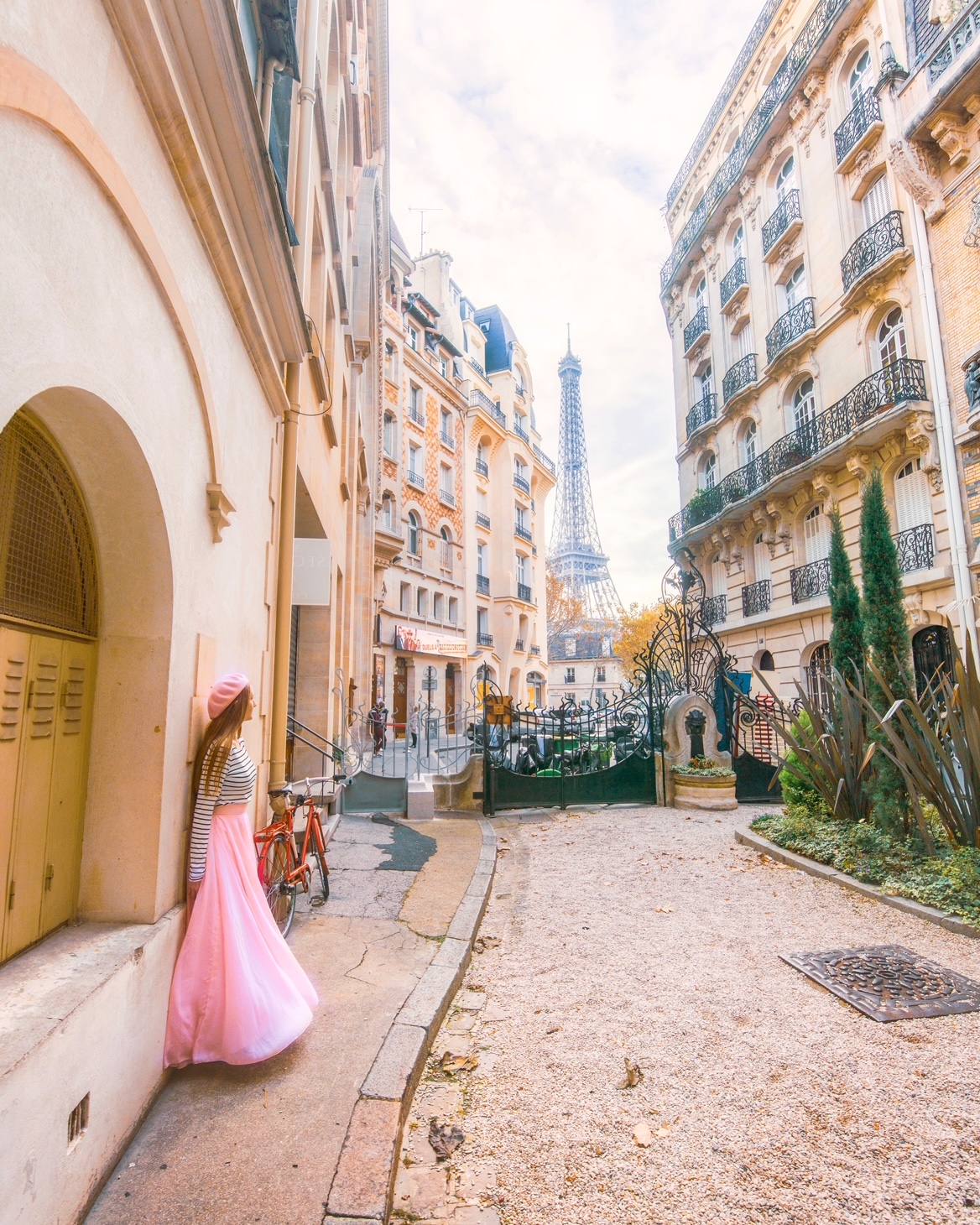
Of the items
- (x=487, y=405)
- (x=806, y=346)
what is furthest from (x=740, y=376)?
(x=487, y=405)

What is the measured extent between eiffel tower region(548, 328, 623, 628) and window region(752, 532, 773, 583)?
221 ft

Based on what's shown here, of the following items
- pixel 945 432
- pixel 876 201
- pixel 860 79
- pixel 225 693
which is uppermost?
pixel 860 79

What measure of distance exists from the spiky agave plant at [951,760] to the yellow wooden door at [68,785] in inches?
230

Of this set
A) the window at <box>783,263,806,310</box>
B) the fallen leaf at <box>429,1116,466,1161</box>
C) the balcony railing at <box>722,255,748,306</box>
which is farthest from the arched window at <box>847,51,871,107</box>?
the fallen leaf at <box>429,1116,466,1161</box>

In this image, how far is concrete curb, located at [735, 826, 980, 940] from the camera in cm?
497

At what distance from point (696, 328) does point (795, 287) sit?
211 inches

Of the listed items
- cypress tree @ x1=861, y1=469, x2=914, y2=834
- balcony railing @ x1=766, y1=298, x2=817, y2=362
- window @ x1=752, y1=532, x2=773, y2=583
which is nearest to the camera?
cypress tree @ x1=861, y1=469, x2=914, y2=834

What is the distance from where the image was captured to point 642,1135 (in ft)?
8.86

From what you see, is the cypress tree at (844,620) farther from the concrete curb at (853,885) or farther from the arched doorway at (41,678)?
the arched doorway at (41,678)

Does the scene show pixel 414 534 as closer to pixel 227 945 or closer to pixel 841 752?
pixel 841 752

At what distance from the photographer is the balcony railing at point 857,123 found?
16922mm

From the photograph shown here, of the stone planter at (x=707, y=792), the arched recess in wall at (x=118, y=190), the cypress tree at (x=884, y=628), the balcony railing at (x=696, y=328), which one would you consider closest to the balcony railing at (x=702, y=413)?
the balcony railing at (x=696, y=328)

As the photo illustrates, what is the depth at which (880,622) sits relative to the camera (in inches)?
295

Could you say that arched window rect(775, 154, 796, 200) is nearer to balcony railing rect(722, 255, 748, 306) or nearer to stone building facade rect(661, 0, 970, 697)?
stone building facade rect(661, 0, 970, 697)
